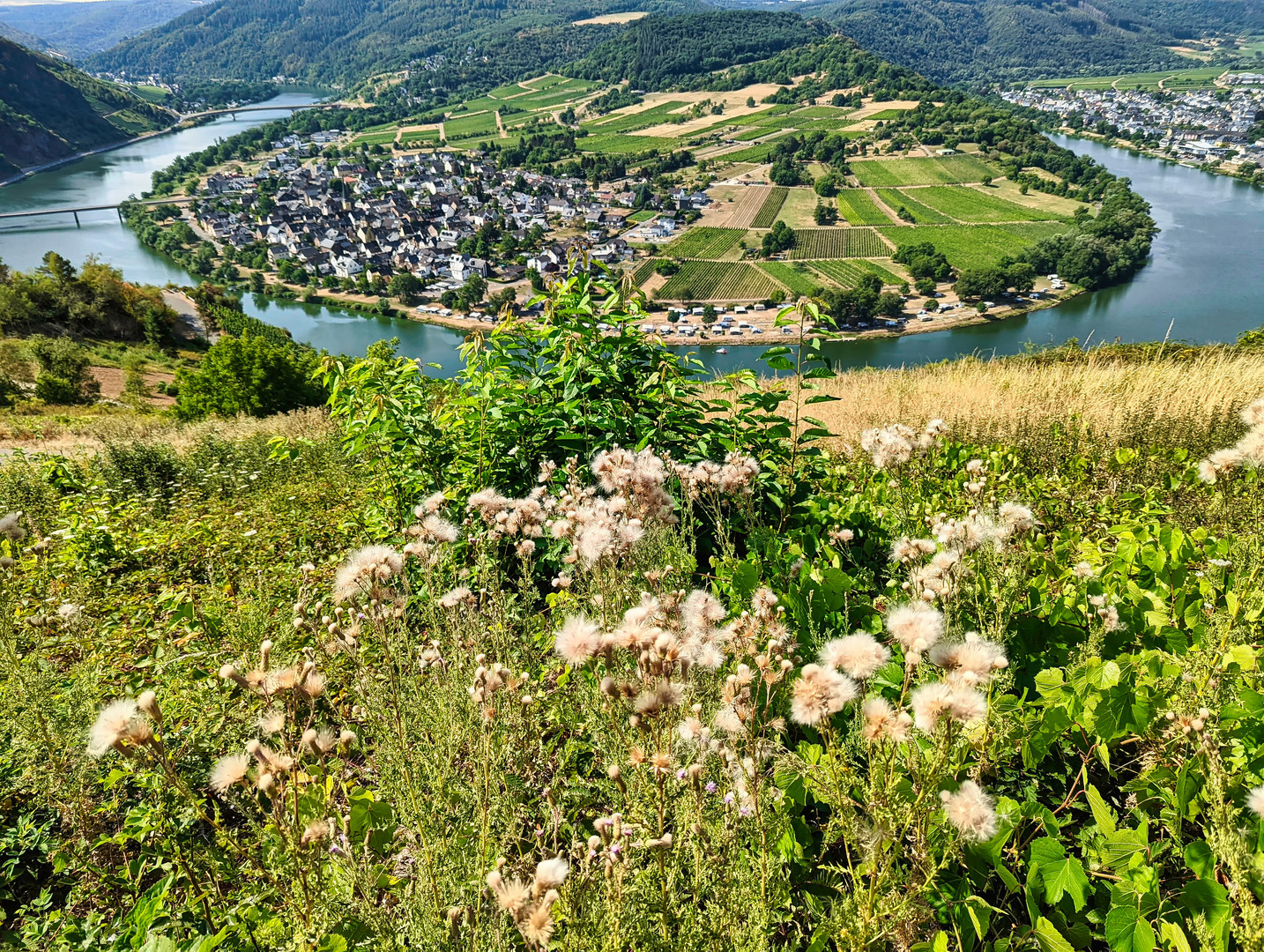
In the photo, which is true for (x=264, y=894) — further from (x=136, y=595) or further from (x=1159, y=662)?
(x=136, y=595)

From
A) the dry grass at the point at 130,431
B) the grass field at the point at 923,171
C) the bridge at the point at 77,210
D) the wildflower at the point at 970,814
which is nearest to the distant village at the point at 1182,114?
the grass field at the point at 923,171

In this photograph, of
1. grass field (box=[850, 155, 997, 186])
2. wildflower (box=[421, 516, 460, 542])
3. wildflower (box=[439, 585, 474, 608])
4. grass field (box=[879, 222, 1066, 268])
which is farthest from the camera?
grass field (box=[850, 155, 997, 186])

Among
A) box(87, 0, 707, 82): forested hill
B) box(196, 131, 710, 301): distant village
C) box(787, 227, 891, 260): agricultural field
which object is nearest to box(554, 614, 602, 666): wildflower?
box(196, 131, 710, 301): distant village

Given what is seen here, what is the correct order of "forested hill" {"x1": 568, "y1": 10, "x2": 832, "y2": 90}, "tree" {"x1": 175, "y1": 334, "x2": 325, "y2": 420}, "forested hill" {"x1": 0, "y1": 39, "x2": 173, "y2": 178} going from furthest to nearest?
"forested hill" {"x1": 568, "y1": 10, "x2": 832, "y2": 90} → "forested hill" {"x1": 0, "y1": 39, "x2": 173, "y2": 178} → "tree" {"x1": 175, "y1": 334, "x2": 325, "y2": 420}

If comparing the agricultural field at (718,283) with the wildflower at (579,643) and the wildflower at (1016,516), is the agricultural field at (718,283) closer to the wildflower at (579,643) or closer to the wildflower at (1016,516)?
the wildflower at (1016,516)

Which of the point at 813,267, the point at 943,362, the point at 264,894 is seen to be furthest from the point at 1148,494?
the point at 813,267

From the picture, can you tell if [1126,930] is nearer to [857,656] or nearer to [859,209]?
[857,656]

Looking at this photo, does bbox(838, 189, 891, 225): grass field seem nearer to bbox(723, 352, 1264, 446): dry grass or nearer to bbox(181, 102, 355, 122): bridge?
bbox(723, 352, 1264, 446): dry grass
